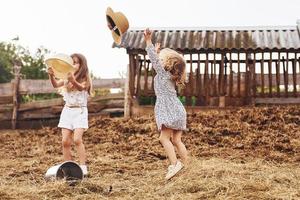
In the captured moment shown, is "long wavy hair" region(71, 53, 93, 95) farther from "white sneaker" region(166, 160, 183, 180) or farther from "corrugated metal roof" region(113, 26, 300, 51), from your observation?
"corrugated metal roof" region(113, 26, 300, 51)

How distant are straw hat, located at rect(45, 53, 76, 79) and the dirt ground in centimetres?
109

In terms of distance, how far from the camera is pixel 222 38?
1409 centimetres

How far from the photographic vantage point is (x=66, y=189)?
4480mm

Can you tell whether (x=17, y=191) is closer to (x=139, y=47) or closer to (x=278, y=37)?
(x=139, y=47)

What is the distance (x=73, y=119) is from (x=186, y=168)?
1375mm

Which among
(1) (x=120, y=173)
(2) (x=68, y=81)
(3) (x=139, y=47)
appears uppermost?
(3) (x=139, y=47)

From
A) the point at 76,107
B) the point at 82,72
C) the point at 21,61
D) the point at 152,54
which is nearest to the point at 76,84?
the point at 82,72

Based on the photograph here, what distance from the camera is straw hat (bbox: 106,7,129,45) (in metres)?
5.85

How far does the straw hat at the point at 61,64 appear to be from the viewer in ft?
17.0

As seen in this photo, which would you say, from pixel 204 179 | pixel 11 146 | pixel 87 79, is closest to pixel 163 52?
pixel 87 79

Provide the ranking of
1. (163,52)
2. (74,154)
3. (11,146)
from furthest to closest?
(11,146) → (74,154) → (163,52)

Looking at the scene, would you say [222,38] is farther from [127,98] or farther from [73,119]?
[73,119]

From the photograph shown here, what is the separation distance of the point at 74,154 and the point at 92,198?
4.08m

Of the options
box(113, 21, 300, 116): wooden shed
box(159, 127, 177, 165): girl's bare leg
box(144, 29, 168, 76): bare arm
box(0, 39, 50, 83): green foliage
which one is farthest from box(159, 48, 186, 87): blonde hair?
box(0, 39, 50, 83): green foliage
